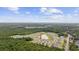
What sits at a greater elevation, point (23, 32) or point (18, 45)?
point (23, 32)

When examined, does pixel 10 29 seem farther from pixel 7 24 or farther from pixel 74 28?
pixel 74 28

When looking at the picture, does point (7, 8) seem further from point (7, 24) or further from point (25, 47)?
point (25, 47)

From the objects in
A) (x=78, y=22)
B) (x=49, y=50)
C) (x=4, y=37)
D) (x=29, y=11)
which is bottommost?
(x=49, y=50)

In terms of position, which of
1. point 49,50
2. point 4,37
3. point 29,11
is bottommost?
point 49,50
